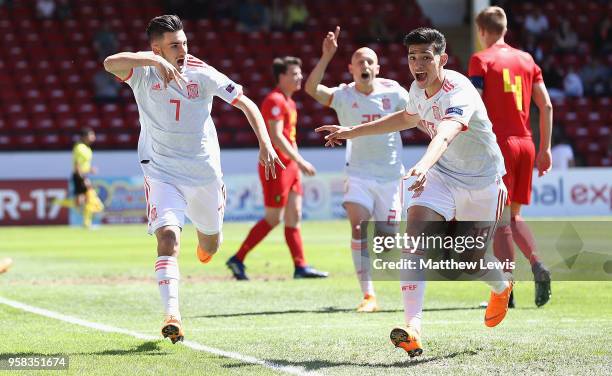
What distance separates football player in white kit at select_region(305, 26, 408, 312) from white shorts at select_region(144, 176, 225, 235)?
2.48 meters

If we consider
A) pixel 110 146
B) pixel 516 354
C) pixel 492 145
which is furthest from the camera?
pixel 110 146

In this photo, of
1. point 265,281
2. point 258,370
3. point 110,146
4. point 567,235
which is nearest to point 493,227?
point 258,370

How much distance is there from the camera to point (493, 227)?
8.67 metres

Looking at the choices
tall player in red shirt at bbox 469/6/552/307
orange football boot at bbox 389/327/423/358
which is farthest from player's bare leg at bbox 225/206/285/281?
orange football boot at bbox 389/327/423/358

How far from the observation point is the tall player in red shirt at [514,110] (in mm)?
10820

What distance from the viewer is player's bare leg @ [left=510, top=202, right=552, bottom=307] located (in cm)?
1073

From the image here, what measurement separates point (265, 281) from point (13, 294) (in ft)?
10.1

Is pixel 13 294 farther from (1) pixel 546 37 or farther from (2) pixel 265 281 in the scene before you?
(1) pixel 546 37

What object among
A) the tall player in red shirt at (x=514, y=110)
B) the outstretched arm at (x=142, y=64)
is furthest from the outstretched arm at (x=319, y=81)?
the outstretched arm at (x=142, y=64)

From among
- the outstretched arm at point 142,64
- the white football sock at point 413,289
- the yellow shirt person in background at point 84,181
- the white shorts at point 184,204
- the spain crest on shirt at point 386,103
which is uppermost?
the outstretched arm at point 142,64

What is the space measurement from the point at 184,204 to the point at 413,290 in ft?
6.74

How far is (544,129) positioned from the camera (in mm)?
10805

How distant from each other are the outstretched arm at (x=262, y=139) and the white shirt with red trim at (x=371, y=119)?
9.77ft

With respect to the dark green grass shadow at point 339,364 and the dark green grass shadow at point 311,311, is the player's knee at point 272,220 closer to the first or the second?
the dark green grass shadow at point 311,311
